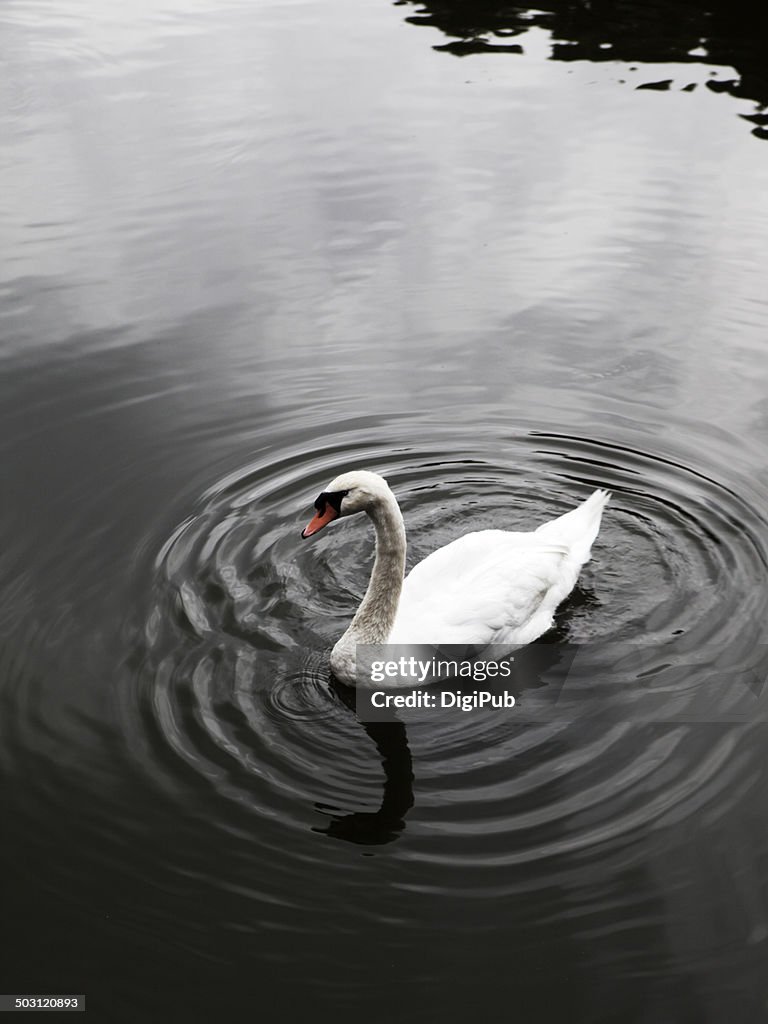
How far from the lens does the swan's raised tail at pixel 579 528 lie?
8.21 meters

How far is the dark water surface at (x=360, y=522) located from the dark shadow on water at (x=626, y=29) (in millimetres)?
470

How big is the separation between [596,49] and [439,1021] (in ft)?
56.4

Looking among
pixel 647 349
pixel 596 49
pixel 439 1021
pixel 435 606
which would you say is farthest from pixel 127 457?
pixel 596 49

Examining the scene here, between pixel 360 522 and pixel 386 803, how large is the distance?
3.07 metres

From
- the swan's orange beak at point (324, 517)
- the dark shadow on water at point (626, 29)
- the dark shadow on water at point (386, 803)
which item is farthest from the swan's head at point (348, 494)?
the dark shadow on water at point (626, 29)

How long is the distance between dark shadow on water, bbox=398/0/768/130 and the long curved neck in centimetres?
1268

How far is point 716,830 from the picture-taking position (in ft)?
20.6

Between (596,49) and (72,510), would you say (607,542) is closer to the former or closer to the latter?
(72,510)

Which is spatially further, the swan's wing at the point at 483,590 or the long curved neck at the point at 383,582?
the swan's wing at the point at 483,590

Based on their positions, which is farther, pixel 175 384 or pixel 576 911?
pixel 175 384

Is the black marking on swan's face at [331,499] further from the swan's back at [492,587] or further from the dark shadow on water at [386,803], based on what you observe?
the dark shadow on water at [386,803]

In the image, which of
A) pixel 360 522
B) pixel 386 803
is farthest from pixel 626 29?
pixel 386 803

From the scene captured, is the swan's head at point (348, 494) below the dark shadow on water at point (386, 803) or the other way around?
the other way around
